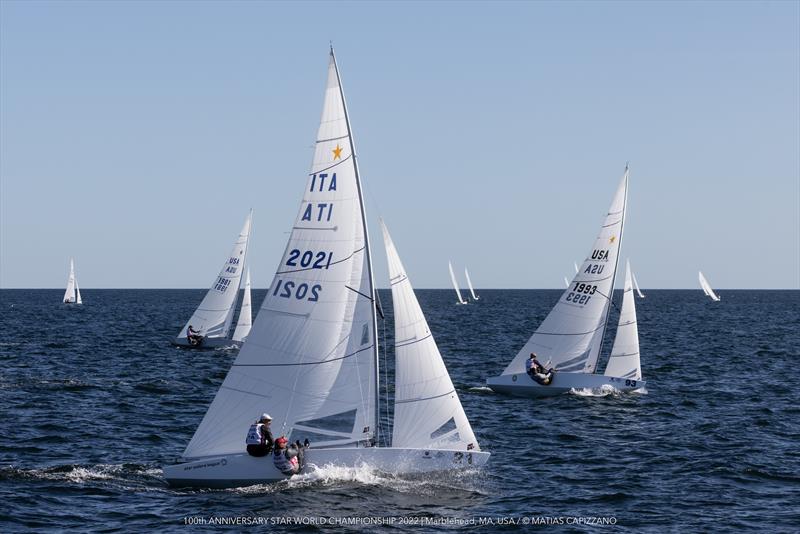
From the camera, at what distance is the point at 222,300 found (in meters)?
62.3

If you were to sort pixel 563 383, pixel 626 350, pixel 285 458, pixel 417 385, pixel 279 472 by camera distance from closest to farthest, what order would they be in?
pixel 285 458 < pixel 279 472 < pixel 417 385 < pixel 563 383 < pixel 626 350

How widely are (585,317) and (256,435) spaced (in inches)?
851

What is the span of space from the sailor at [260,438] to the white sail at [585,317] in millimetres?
20003

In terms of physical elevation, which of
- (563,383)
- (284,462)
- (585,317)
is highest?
(585,317)

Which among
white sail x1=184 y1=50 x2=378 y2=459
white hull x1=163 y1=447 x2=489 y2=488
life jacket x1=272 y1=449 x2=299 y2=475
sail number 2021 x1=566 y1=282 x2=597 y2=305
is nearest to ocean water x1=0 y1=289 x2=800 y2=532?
white hull x1=163 y1=447 x2=489 y2=488

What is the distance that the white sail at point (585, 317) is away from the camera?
4119 cm

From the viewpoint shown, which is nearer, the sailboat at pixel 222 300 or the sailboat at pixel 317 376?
the sailboat at pixel 317 376

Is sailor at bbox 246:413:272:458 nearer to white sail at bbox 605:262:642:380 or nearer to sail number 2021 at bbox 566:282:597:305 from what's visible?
white sail at bbox 605:262:642:380

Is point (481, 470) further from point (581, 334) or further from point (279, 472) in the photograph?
point (581, 334)

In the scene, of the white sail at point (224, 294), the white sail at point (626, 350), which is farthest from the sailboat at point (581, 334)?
the white sail at point (224, 294)

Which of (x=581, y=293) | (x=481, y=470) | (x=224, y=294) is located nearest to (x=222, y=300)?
(x=224, y=294)

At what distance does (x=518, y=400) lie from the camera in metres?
40.2

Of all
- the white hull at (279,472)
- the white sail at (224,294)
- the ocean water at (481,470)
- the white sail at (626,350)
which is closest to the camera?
the ocean water at (481,470)

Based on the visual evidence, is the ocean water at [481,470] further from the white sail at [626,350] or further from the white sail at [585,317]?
the white sail at [585,317]
